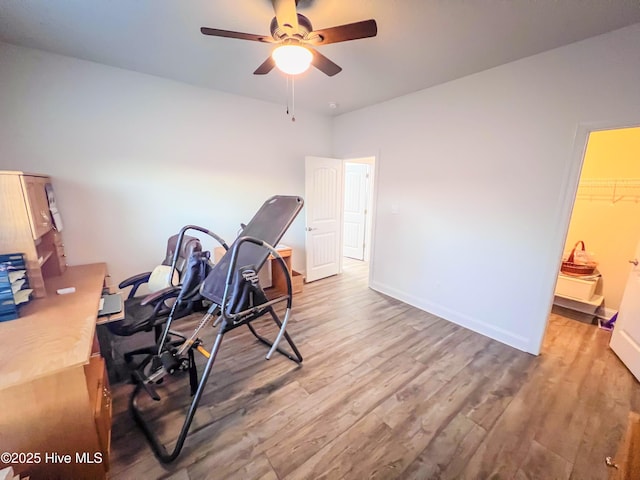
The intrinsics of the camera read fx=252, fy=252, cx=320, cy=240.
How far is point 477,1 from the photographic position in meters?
1.53

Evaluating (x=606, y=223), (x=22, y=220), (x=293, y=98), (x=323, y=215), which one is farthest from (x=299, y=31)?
(x=606, y=223)

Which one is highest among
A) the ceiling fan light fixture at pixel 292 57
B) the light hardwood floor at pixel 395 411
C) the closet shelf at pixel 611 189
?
the ceiling fan light fixture at pixel 292 57

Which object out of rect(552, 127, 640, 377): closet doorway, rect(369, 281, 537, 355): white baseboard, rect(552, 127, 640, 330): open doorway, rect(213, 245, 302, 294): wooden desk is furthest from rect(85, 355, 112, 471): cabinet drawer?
Answer: rect(552, 127, 640, 330): open doorway

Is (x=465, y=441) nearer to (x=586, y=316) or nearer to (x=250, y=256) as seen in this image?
(x=250, y=256)

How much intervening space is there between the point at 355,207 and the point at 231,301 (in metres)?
4.38

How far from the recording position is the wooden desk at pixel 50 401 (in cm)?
103

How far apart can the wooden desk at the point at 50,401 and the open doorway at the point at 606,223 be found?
4.26 meters

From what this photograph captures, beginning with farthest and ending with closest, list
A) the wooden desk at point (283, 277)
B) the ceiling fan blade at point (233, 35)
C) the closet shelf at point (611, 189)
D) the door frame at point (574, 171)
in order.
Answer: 1. the wooden desk at point (283, 277)
2. the closet shelf at point (611, 189)
3. the door frame at point (574, 171)
4. the ceiling fan blade at point (233, 35)

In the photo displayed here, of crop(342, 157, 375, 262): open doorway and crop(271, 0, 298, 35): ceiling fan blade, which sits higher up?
crop(271, 0, 298, 35): ceiling fan blade

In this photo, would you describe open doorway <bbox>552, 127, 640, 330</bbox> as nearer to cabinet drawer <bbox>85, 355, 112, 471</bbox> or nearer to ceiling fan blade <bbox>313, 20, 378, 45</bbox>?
ceiling fan blade <bbox>313, 20, 378, 45</bbox>

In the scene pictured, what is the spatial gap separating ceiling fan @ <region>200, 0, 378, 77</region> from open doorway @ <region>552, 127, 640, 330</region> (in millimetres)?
3050

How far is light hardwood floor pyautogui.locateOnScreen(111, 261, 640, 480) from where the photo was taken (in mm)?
1411

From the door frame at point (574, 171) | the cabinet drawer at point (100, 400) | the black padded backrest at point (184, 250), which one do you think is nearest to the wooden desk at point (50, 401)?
the cabinet drawer at point (100, 400)

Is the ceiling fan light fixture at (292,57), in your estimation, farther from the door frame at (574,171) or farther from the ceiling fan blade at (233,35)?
the door frame at (574,171)
